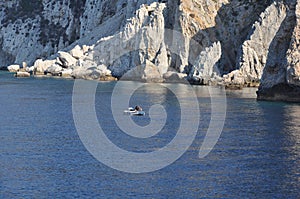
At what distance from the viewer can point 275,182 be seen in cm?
3409

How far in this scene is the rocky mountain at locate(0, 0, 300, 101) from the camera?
70.4 meters

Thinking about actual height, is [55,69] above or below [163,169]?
above

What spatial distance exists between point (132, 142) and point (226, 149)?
6884mm

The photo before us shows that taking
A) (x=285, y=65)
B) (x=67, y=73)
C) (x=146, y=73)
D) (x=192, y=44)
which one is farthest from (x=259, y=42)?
(x=67, y=73)

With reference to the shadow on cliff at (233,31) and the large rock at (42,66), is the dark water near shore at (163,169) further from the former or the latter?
the large rock at (42,66)

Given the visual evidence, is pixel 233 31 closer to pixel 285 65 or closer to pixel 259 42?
pixel 259 42

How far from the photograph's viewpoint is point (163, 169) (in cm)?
3691

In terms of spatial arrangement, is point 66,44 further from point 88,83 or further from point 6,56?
point 88,83

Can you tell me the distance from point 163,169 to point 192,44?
69.7 meters

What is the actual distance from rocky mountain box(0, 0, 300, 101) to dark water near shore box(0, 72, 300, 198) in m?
8.94

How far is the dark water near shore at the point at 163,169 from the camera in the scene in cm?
3231

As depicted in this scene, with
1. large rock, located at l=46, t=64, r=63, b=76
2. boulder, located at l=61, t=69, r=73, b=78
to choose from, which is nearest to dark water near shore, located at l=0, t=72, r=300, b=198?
boulder, located at l=61, t=69, r=73, b=78

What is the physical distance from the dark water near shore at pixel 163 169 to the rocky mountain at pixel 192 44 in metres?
8.94

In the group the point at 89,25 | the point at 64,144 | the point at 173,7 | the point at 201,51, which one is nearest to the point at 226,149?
the point at 64,144
